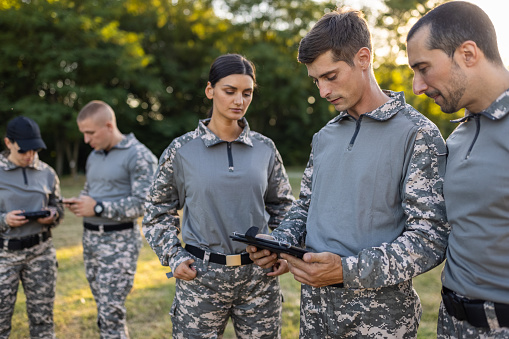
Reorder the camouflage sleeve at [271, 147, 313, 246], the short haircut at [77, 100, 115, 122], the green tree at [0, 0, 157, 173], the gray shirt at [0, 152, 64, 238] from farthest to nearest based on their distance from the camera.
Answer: the green tree at [0, 0, 157, 173], the short haircut at [77, 100, 115, 122], the gray shirt at [0, 152, 64, 238], the camouflage sleeve at [271, 147, 313, 246]

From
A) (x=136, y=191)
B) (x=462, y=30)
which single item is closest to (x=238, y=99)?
(x=462, y=30)

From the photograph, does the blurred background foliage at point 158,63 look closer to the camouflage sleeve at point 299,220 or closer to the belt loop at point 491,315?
the camouflage sleeve at point 299,220

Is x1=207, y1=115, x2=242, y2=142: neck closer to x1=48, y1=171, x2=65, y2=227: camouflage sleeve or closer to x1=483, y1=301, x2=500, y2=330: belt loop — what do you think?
x1=483, y1=301, x2=500, y2=330: belt loop

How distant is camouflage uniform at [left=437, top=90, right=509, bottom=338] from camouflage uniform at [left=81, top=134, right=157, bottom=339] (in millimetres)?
3135

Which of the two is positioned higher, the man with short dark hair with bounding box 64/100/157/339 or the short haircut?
the short haircut

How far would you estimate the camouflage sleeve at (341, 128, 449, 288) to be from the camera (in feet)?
6.09

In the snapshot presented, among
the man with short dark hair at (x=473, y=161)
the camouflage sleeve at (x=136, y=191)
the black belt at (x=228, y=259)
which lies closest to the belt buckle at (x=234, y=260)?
the black belt at (x=228, y=259)

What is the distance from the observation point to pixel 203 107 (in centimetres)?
2691

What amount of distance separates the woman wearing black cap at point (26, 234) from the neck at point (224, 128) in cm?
202

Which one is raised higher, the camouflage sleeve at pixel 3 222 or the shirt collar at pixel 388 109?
the shirt collar at pixel 388 109

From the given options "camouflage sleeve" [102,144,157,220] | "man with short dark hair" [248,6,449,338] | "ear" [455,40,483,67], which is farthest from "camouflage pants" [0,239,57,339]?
"ear" [455,40,483,67]

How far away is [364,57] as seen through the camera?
2131mm

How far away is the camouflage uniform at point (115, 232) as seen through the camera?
4.13 meters

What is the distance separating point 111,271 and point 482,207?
3.54 metres
